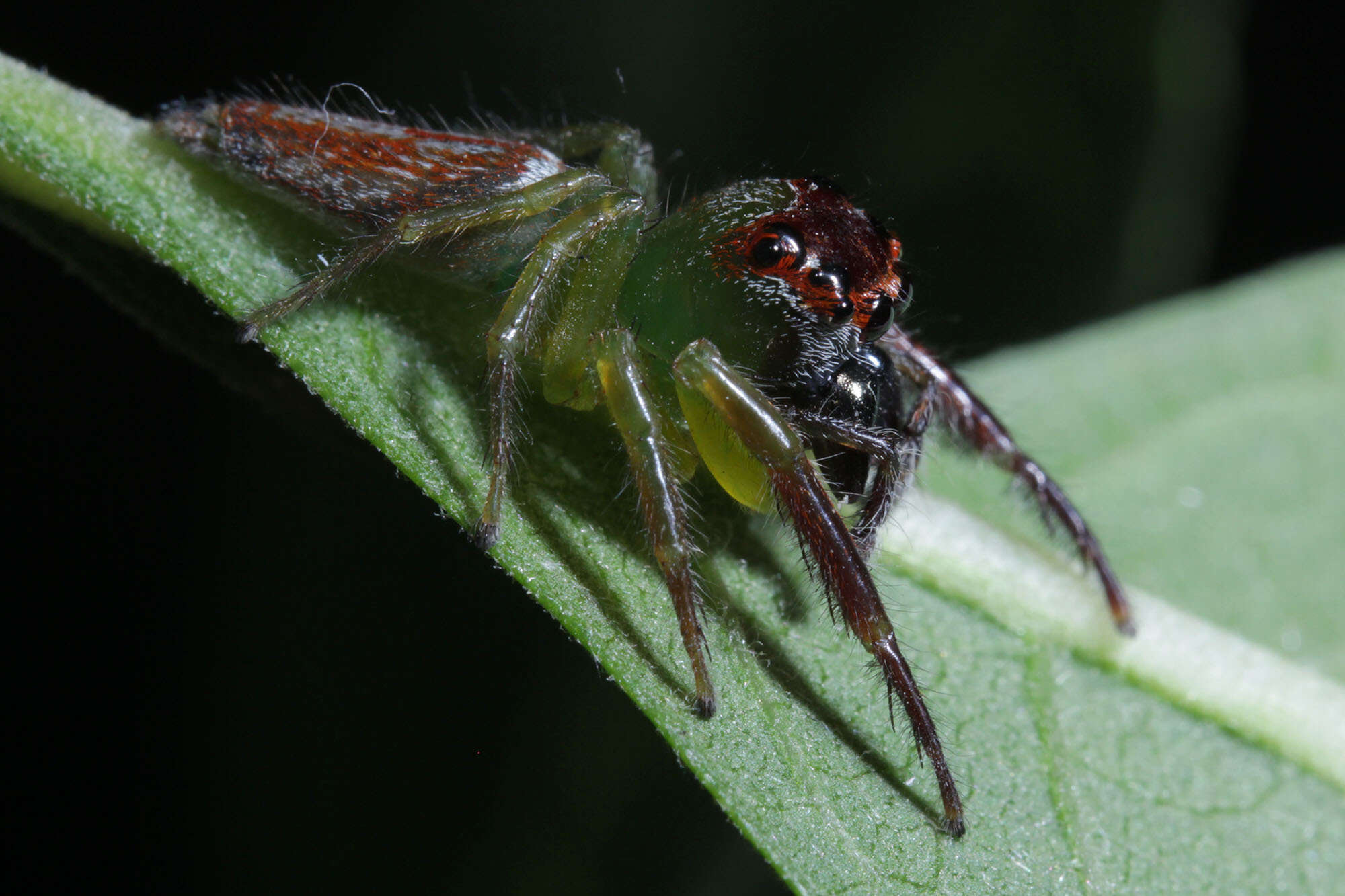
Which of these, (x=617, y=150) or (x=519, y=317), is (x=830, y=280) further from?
(x=617, y=150)

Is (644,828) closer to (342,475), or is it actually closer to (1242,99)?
(342,475)

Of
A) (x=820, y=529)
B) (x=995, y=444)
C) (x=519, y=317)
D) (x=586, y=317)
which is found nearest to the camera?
(x=820, y=529)

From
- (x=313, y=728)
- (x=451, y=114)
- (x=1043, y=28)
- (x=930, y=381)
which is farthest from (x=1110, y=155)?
(x=313, y=728)

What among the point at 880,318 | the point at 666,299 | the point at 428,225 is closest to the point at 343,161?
the point at 428,225

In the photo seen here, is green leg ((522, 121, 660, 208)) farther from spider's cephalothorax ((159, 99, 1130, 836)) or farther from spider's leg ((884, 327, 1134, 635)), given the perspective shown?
spider's leg ((884, 327, 1134, 635))

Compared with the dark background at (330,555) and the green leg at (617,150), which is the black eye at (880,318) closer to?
the dark background at (330,555)

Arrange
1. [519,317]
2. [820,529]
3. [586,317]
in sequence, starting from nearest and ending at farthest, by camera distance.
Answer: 1. [820,529]
2. [519,317]
3. [586,317]
